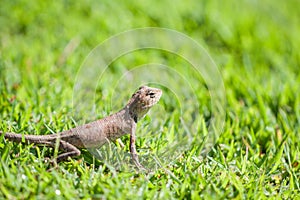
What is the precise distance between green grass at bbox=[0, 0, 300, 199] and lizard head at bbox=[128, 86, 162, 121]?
0.94 ft

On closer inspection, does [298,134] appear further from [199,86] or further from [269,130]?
[199,86]

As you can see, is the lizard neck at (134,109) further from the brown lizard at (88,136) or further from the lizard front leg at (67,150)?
the lizard front leg at (67,150)

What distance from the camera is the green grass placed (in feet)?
10.5

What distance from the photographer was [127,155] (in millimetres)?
3502

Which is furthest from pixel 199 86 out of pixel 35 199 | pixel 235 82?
pixel 35 199

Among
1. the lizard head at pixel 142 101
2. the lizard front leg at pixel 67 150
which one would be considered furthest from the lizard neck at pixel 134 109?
the lizard front leg at pixel 67 150

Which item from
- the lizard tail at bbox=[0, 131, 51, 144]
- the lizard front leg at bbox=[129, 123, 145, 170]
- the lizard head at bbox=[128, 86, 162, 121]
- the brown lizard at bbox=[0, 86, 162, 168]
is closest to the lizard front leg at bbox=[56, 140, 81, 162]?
the brown lizard at bbox=[0, 86, 162, 168]

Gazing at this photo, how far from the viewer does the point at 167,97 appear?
4.88 metres

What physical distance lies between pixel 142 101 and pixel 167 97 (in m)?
1.38

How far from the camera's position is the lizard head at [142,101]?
3529 mm

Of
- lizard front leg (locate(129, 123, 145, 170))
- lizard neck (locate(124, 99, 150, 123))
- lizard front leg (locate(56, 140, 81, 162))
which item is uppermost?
lizard neck (locate(124, 99, 150, 123))

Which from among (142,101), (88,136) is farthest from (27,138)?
(142,101)

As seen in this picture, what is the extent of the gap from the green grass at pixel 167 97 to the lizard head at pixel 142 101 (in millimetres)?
287

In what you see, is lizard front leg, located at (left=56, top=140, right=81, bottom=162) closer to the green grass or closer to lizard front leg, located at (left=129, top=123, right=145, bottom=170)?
the green grass
